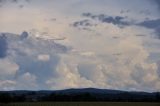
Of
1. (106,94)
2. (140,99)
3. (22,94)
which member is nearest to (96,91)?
(106,94)

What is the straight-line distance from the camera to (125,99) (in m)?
111

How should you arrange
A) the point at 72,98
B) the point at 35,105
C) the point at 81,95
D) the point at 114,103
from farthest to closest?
the point at 81,95 → the point at 72,98 → the point at 114,103 → the point at 35,105

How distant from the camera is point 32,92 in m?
110

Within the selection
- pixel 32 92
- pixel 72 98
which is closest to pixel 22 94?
pixel 32 92

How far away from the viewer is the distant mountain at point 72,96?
109 m

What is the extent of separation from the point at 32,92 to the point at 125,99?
24666 millimetres

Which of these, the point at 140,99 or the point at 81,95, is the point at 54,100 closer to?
the point at 81,95

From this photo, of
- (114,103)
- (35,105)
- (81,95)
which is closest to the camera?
(35,105)

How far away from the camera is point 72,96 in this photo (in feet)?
368

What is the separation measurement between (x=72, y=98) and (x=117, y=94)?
12670mm

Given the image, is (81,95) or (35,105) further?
(81,95)

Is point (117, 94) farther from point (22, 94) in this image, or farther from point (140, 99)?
point (22, 94)

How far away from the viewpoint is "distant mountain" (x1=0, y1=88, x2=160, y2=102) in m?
109

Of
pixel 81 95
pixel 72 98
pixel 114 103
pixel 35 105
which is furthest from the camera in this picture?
pixel 81 95
